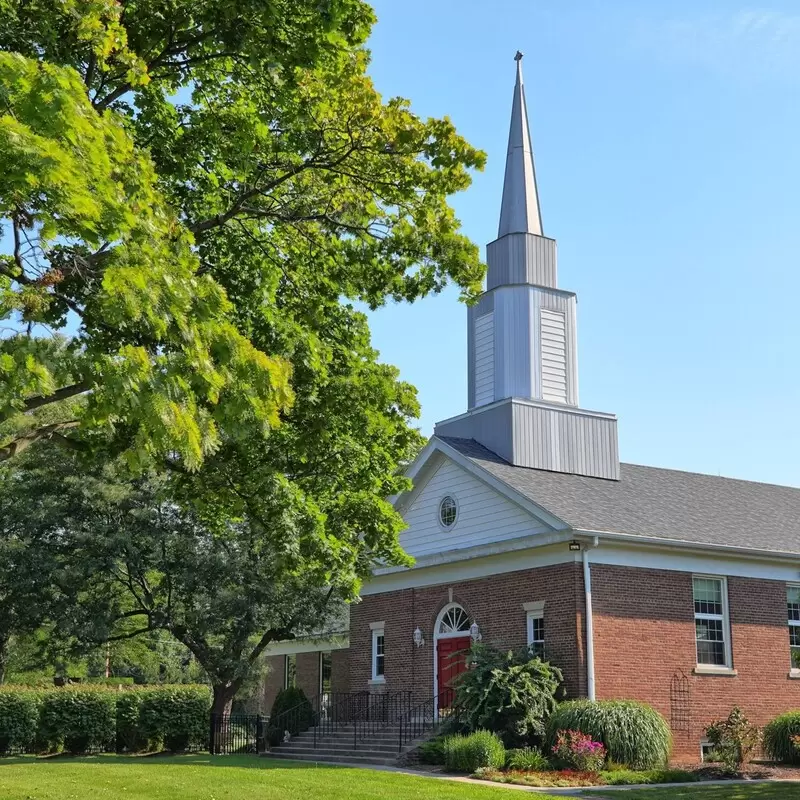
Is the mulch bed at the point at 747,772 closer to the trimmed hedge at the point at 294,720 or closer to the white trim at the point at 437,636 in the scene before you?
the white trim at the point at 437,636

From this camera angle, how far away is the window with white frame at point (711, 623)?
2258 centimetres

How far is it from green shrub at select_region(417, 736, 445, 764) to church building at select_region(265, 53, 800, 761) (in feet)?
6.11

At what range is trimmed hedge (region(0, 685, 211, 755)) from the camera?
2466 centimetres

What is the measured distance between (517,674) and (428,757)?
2365 mm

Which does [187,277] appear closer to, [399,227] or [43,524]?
[399,227]

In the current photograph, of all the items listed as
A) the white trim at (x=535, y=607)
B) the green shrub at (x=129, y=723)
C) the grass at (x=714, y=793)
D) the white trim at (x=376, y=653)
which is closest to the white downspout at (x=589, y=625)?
the white trim at (x=535, y=607)

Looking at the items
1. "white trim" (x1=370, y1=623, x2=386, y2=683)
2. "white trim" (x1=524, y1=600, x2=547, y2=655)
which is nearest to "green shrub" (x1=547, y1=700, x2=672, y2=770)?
"white trim" (x1=524, y1=600, x2=547, y2=655)

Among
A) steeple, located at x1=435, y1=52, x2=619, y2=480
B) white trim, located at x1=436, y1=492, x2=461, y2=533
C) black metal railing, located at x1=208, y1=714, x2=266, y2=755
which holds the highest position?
steeple, located at x1=435, y1=52, x2=619, y2=480

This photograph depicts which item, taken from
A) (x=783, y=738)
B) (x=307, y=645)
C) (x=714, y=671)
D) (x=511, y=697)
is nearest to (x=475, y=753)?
(x=511, y=697)

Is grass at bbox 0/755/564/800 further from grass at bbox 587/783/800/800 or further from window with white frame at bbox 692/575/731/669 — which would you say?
window with white frame at bbox 692/575/731/669

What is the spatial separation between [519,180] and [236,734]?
658 inches

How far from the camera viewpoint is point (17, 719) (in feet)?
80.5

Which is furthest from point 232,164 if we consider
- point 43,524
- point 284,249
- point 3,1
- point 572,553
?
point 43,524

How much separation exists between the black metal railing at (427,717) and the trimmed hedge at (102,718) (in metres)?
5.73
